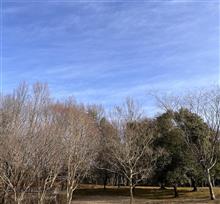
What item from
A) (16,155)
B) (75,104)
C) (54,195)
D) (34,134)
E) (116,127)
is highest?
(75,104)

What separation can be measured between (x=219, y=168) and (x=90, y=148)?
37.7 ft

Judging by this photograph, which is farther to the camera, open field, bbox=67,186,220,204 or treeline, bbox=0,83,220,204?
open field, bbox=67,186,220,204

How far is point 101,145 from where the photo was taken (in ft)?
92.5

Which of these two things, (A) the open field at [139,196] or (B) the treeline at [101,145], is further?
(A) the open field at [139,196]

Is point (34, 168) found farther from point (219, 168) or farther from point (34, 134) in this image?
point (219, 168)

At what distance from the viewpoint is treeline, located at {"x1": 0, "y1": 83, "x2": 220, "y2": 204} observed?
15586 millimetres

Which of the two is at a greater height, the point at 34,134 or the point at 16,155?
the point at 34,134

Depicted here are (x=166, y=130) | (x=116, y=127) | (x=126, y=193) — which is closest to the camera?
(x=116, y=127)

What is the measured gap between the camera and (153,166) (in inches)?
1070

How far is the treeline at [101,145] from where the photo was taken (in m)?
15.6

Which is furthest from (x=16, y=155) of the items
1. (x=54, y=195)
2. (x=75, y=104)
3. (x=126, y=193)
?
(x=75, y=104)

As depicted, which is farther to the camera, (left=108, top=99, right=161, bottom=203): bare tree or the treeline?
(left=108, top=99, right=161, bottom=203): bare tree

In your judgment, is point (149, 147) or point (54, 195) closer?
point (54, 195)

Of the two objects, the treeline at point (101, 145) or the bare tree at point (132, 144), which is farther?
the bare tree at point (132, 144)
